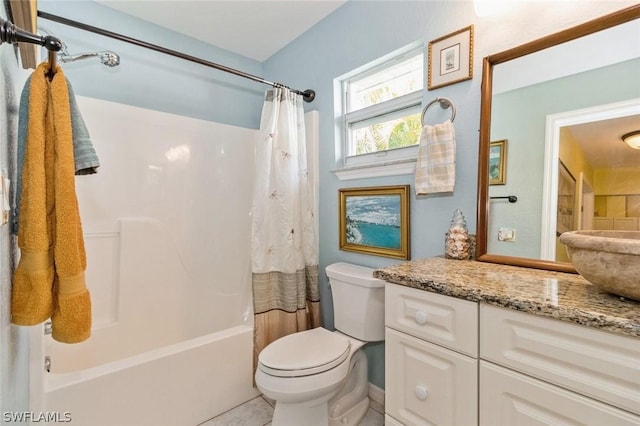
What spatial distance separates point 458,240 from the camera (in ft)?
4.14

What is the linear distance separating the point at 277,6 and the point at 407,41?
904 mm

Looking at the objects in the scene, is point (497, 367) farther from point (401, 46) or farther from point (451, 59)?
point (401, 46)

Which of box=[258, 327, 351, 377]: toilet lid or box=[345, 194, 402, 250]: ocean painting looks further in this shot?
box=[345, 194, 402, 250]: ocean painting

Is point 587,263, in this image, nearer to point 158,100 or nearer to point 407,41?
point 407,41

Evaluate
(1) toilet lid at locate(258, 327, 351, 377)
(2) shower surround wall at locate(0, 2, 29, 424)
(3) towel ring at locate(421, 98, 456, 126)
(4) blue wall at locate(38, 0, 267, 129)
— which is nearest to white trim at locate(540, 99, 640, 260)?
(3) towel ring at locate(421, 98, 456, 126)

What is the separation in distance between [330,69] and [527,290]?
1693mm

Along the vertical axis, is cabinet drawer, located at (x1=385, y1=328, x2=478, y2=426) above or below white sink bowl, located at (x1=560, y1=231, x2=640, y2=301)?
below

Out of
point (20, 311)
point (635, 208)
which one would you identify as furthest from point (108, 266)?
point (635, 208)

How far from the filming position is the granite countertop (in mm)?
645

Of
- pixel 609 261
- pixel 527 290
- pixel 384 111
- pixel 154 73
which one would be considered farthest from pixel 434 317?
pixel 154 73

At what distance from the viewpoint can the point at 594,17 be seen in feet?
3.27

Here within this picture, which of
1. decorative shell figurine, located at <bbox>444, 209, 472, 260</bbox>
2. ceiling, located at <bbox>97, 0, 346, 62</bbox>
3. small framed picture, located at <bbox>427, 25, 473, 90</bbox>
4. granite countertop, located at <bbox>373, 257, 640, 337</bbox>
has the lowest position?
granite countertop, located at <bbox>373, 257, 640, 337</bbox>

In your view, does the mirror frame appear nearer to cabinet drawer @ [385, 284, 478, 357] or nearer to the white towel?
the white towel

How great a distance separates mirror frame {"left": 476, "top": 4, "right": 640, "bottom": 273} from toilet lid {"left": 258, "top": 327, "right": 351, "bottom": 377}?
2.54 ft
